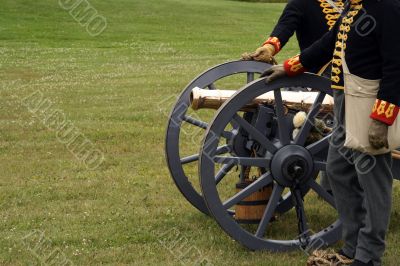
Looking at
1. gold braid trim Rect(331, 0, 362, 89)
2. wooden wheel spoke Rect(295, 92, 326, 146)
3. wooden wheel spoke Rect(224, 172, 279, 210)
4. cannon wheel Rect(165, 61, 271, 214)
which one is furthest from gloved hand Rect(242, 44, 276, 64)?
gold braid trim Rect(331, 0, 362, 89)

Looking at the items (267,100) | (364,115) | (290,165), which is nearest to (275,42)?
(267,100)

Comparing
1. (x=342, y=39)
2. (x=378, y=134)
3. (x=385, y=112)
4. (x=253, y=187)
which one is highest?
(x=342, y=39)

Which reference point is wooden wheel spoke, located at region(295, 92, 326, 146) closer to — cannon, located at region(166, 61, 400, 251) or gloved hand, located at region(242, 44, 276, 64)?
cannon, located at region(166, 61, 400, 251)

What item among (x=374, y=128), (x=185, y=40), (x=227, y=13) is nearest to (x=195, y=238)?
(x=374, y=128)

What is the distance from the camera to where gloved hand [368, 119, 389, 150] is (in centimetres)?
362

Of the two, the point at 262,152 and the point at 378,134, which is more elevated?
the point at 378,134

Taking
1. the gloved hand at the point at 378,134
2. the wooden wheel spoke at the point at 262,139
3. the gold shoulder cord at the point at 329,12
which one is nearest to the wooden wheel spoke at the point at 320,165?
the wooden wheel spoke at the point at 262,139

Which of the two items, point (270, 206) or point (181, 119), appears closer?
point (270, 206)

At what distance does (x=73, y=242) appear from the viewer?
15.9ft

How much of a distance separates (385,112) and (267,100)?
1.29 metres

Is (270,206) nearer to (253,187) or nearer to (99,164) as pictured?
(253,187)

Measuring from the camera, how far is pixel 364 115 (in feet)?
12.2

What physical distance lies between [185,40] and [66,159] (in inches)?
666

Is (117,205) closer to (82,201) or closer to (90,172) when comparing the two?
(82,201)
